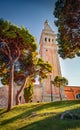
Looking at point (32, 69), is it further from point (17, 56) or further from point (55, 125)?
point (55, 125)

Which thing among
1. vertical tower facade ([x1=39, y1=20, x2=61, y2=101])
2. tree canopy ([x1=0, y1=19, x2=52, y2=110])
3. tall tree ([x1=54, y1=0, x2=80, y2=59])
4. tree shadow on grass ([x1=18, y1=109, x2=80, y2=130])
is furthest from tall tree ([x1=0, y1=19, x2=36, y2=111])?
vertical tower facade ([x1=39, y1=20, x2=61, y2=101])

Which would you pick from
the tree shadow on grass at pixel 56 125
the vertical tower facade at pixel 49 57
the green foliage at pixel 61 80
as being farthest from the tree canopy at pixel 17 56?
the vertical tower facade at pixel 49 57

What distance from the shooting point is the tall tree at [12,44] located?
85.7ft

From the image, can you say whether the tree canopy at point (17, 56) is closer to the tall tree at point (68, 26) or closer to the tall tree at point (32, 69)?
the tall tree at point (32, 69)

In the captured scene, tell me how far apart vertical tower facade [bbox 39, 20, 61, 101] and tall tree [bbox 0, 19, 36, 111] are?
23.3 metres

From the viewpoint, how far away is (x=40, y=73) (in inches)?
1308

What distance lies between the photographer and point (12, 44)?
91.4 feet

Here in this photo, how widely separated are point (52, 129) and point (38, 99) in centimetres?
4004

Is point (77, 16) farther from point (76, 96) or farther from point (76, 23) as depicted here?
point (76, 96)

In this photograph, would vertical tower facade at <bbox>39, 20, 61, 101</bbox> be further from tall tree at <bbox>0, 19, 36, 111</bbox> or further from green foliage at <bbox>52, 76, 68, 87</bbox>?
tall tree at <bbox>0, 19, 36, 111</bbox>

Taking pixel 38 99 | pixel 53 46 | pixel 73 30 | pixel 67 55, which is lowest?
pixel 38 99

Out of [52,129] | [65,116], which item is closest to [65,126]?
[52,129]

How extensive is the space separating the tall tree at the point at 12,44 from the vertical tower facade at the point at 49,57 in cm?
2325

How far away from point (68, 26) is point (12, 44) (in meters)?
9.33
